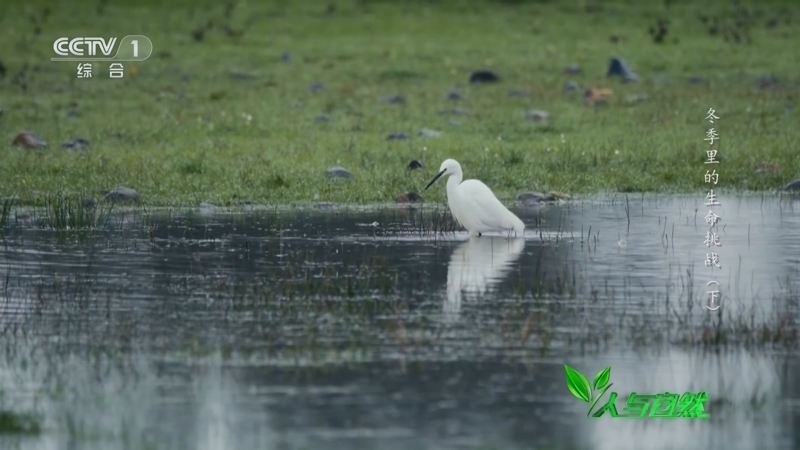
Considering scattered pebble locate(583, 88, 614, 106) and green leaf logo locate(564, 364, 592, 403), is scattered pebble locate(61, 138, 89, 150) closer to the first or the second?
scattered pebble locate(583, 88, 614, 106)

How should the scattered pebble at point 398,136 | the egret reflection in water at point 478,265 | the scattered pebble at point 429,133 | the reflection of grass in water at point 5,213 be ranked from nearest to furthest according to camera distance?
the egret reflection in water at point 478,265 < the reflection of grass in water at point 5,213 < the scattered pebble at point 398,136 < the scattered pebble at point 429,133

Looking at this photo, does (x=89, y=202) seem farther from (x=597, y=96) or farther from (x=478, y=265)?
(x=597, y=96)

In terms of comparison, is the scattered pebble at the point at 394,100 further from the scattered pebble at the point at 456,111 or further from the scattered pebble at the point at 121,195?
the scattered pebble at the point at 121,195

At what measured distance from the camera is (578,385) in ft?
27.5

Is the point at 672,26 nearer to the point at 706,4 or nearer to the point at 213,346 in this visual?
the point at 706,4

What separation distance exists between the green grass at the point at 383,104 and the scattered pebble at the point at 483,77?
275 millimetres

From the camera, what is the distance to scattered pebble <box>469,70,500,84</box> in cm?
3101

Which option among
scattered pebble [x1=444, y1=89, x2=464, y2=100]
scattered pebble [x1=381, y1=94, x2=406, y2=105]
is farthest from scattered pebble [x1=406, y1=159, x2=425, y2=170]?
scattered pebble [x1=444, y1=89, x2=464, y2=100]

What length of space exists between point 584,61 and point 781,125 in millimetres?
10879

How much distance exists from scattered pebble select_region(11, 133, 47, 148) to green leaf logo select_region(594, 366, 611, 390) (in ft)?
47.9

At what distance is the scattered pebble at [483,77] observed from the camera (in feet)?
102

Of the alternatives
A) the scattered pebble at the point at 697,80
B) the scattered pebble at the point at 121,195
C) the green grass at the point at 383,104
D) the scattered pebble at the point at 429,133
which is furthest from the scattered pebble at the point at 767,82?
the scattered pebble at the point at 121,195

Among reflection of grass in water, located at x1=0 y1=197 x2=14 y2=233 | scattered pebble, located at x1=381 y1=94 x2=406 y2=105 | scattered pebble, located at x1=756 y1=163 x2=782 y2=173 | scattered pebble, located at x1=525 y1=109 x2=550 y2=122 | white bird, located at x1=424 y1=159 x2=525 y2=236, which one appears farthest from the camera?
scattered pebble, located at x1=381 y1=94 x2=406 y2=105

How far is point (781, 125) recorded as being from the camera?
23828 mm
